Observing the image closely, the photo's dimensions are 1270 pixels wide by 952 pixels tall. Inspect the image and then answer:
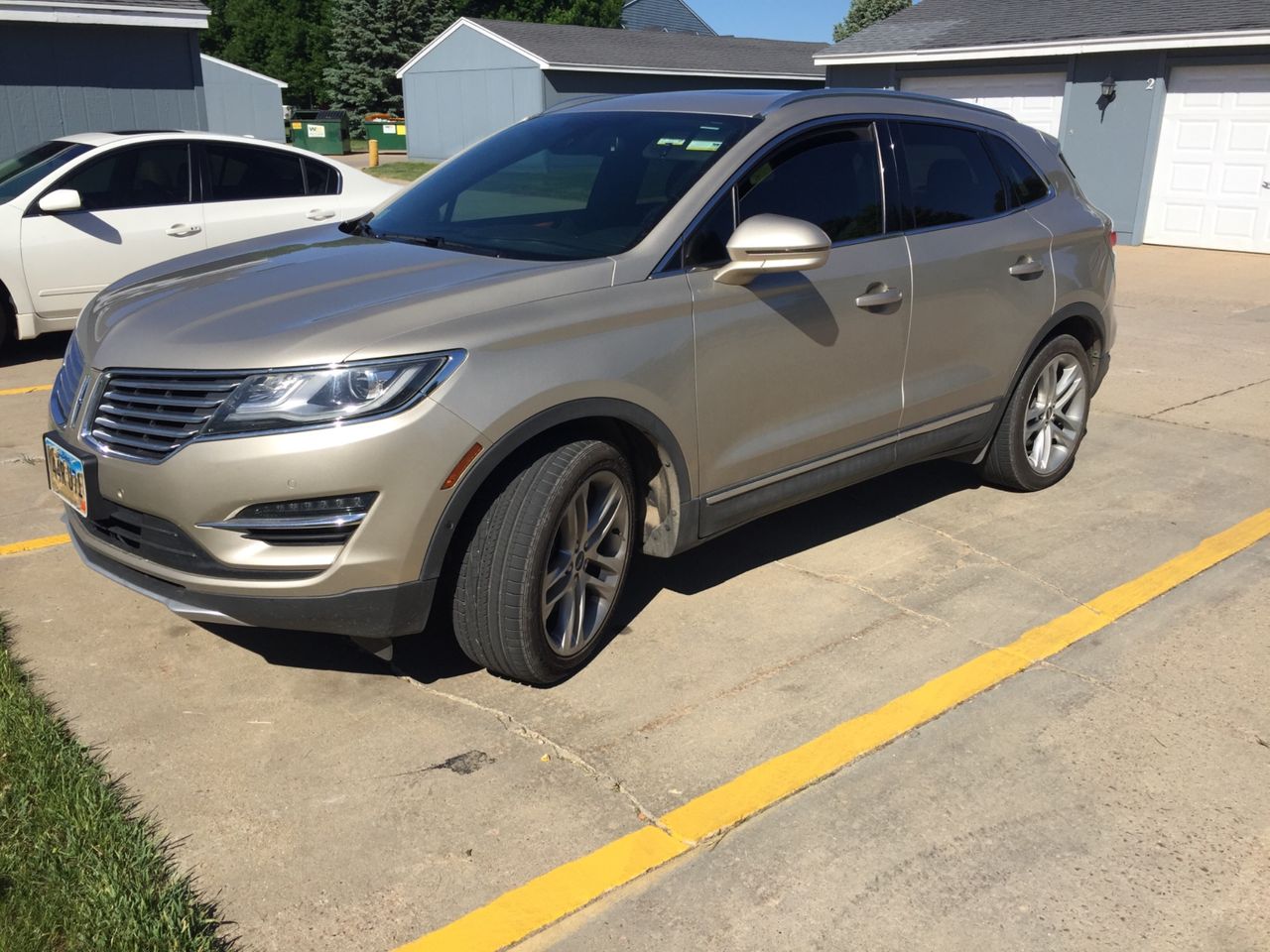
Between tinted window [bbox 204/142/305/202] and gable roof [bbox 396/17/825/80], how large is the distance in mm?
23230

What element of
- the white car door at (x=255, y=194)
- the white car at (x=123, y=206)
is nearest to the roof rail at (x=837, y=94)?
the white car door at (x=255, y=194)

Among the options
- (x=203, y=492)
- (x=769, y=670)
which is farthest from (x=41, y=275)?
(x=769, y=670)

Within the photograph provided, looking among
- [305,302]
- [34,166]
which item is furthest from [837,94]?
[34,166]

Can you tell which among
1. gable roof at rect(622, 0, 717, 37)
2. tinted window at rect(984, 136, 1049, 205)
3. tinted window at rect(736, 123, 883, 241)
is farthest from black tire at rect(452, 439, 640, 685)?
gable roof at rect(622, 0, 717, 37)

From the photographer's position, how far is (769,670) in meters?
4.00

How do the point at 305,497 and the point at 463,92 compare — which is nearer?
the point at 305,497

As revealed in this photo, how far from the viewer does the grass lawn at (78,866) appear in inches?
103

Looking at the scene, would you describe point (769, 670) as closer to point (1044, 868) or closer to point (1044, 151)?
point (1044, 868)

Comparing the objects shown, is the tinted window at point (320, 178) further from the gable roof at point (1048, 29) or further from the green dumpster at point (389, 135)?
the green dumpster at point (389, 135)

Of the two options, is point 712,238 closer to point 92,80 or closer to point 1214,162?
point 92,80

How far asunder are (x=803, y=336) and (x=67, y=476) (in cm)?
248

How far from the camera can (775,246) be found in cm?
383

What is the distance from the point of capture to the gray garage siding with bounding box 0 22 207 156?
13562mm

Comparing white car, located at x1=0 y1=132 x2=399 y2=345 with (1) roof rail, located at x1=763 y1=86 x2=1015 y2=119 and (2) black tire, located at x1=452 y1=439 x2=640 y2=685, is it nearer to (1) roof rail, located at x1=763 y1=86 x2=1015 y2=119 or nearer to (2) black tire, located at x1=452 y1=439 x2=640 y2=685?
(1) roof rail, located at x1=763 y1=86 x2=1015 y2=119
